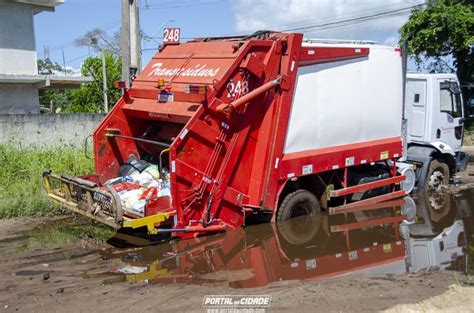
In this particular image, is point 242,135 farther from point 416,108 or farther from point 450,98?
point 450,98

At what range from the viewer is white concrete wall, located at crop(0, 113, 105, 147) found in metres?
12.2

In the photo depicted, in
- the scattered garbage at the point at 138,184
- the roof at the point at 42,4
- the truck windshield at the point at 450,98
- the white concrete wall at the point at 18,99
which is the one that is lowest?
the scattered garbage at the point at 138,184

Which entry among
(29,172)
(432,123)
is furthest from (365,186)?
(29,172)

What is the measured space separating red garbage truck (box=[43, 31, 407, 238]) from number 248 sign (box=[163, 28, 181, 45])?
10 centimetres

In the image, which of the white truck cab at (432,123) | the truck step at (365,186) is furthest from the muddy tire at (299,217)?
the white truck cab at (432,123)

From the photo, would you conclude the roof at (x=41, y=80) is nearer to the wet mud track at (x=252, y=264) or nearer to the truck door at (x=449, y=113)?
the wet mud track at (x=252, y=264)

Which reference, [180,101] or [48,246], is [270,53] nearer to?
[180,101]

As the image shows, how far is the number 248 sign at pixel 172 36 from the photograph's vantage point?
29.7 ft

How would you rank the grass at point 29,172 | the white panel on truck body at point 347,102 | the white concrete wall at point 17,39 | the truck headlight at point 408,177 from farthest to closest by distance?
the white concrete wall at point 17,39 < the truck headlight at point 408,177 < the grass at point 29,172 < the white panel on truck body at point 347,102

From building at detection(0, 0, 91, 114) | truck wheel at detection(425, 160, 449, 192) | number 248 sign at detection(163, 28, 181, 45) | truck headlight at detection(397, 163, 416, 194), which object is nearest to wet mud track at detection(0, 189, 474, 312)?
truck headlight at detection(397, 163, 416, 194)

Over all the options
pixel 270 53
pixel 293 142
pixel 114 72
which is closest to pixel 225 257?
pixel 293 142

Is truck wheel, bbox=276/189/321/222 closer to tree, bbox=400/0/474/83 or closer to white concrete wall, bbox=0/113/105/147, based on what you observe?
white concrete wall, bbox=0/113/105/147

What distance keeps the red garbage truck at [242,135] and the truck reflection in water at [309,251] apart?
279 mm

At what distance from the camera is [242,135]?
771 cm
